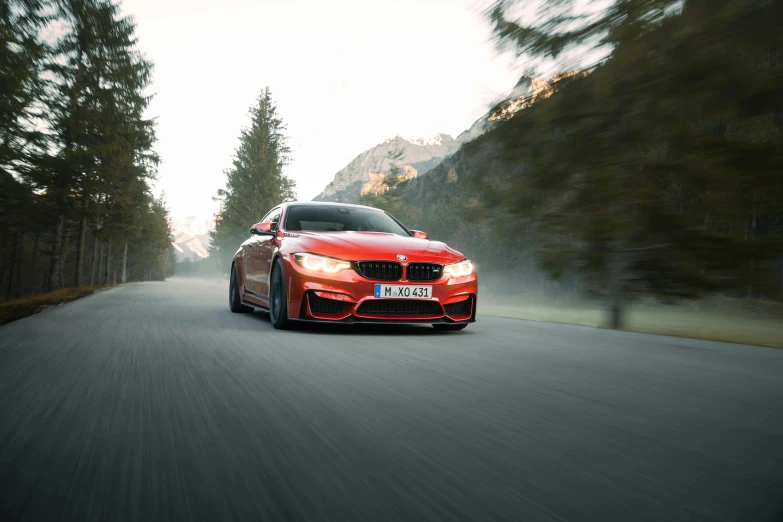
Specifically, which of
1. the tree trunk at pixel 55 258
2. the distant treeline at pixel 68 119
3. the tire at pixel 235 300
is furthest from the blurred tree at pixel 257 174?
the tire at pixel 235 300

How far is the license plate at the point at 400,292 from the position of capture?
6891mm

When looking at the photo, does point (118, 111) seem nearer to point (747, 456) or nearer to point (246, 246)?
point (246, 246)

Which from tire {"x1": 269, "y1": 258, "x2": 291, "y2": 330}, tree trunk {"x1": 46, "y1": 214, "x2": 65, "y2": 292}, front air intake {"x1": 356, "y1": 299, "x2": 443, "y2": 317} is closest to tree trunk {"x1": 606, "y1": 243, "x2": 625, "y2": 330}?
front air intake {"x1": 356, "y1": 299, "x2": 443, "y2": 317}

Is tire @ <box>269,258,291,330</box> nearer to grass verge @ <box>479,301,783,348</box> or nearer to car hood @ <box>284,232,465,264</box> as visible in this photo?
car hood @ <box>284,232,465,264</box>

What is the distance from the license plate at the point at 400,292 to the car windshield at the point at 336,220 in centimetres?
187

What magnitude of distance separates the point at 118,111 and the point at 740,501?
25.7 metres

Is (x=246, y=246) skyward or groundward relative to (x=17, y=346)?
skyward

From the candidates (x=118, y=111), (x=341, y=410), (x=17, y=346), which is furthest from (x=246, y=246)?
(x=118, y=111)

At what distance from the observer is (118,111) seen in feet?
80.4

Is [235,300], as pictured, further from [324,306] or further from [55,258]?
[55,258]

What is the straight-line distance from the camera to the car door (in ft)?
27.0

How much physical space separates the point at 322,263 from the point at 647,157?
3.54 m

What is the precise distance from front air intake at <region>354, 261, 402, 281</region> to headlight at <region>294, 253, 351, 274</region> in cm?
14

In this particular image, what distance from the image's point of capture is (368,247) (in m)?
7.23
